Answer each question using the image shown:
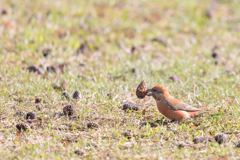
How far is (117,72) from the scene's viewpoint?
6.80 metres

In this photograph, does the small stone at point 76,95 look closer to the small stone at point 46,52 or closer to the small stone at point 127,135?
the small stone at point 127,135

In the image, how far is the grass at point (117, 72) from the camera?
12.7ft

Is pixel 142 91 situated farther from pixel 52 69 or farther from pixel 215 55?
pixel 215 55

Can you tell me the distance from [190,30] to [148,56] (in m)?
2.42

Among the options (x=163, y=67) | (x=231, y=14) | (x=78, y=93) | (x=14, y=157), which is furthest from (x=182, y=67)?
(x=231, y=14)

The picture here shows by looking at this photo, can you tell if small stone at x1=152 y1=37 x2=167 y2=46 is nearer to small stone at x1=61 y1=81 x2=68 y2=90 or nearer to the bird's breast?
small stone at x1=61 y1=81 x2=68 y2=90

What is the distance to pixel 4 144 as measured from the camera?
3.83 m

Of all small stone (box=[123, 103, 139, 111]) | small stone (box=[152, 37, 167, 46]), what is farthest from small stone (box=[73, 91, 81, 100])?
small stone (box=[152, 37, 167, 46])

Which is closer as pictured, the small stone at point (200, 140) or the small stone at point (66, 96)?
the small stone at point (200, 140)

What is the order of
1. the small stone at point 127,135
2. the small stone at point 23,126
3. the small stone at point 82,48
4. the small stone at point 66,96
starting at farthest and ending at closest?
the small stone at point 82,48 → the small stone at point 66,96 → the small stone at point 23,126 → the small stone at point 127,135

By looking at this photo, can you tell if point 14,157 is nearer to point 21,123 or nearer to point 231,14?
point 21,123

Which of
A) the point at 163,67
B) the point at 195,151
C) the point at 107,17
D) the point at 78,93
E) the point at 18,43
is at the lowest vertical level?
the point at 195,151

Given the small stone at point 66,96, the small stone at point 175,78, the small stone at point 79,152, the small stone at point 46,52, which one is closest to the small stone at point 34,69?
the small stone at point 46,52

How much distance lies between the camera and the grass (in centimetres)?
386
